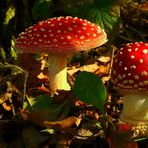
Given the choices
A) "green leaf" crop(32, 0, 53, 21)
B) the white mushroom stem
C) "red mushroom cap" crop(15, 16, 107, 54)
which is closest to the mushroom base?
"red mushroom cap" crop(15, 16, 107, 54)

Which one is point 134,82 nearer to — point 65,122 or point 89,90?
point 89,90

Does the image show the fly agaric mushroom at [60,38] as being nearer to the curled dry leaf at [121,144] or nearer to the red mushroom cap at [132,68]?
the red mushroom cap at [132,68]

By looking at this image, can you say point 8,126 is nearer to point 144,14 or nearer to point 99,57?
point 99,57

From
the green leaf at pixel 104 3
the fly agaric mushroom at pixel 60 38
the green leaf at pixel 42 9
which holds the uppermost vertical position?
the fly agaric mushroom at pixel 60 38

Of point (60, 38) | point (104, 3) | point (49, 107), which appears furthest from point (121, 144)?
point (104, 3)

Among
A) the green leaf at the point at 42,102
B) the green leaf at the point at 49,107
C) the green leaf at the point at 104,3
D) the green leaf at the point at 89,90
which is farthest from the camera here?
the green leaf at the point at 104,3

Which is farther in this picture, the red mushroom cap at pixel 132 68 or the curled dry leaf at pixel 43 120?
the red mushroom cap at pixel 132 68

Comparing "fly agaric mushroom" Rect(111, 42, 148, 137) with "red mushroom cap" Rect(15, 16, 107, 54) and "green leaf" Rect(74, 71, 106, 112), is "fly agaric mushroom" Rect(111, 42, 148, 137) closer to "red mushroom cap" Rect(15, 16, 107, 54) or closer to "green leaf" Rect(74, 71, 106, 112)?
"green leaf" Rect(74, 71, 106, 112)

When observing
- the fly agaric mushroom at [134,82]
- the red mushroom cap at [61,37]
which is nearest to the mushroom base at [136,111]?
the fly agaric mushroom at [134,82]
